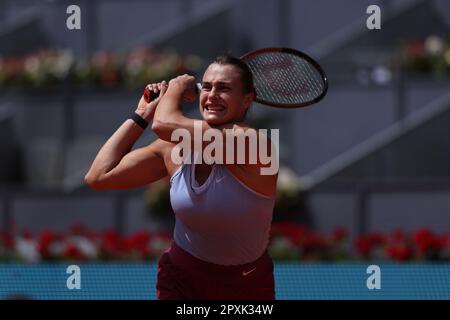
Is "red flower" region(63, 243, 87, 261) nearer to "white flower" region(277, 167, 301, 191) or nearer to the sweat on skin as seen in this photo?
"white flower" region(277, 167, 301, 191)

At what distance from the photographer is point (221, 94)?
15.7 feet

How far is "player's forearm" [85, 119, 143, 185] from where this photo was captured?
16.7 ft

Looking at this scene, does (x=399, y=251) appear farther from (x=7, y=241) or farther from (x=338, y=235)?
(x=7, y=241)

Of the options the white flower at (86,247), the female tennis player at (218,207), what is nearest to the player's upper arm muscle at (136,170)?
the female tennis player at (218,207)

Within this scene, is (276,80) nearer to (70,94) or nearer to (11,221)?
(11,221)

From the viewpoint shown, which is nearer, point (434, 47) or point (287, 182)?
point (287, 182)

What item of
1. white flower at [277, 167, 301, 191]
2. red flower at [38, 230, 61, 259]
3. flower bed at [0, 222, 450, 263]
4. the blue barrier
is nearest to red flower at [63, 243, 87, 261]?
flower bed at [0, 222, 450, 263]

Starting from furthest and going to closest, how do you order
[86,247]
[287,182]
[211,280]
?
[287,182], [86,247], [211,280]

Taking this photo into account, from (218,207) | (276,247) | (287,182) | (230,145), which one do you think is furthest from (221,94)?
(287,182)

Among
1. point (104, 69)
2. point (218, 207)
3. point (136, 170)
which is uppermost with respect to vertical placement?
point (104, 69)

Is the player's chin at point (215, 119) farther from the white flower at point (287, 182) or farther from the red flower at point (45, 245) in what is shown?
the white flower at point (287, 182)
